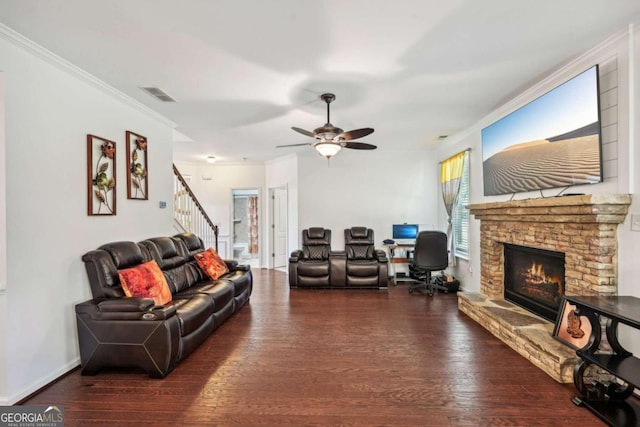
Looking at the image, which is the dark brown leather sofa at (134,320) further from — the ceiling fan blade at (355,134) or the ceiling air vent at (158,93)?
the ceiling fan blade at (355,134)

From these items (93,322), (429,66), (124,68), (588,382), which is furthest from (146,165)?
(588,382)

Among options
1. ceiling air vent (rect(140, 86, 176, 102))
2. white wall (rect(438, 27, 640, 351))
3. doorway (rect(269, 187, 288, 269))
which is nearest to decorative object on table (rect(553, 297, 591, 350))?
white wall (rect(438, 27, 640, 351))

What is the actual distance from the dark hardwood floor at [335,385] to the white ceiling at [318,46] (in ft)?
9.02

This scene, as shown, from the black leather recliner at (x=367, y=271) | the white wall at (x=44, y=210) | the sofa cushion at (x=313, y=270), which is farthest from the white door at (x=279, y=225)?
the white wall at (x=44, y=210)

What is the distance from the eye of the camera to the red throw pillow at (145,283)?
2768mm

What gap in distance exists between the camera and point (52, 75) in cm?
253

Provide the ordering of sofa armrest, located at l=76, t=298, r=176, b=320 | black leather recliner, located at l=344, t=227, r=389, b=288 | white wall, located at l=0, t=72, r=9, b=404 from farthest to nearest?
black leather recliner, located at l=344, t=227, r=389, b=288 < sofa armrest, located at l=76, t=298, r=176, b=320 < white wall, located at l=0, t=72, r=9, b=404

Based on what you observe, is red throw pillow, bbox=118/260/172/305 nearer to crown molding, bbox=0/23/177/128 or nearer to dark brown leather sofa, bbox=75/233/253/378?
dark brown leather sofa, bbox=75/233/253/378

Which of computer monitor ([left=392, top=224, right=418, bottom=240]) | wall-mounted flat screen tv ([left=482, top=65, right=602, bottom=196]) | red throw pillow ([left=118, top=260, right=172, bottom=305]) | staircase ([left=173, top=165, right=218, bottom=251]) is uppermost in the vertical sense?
wall-mounted flat screen tv ([left=482, top=65, right=602, bottom=196])

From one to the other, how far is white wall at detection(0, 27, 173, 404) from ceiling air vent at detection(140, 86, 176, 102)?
0.37 meters

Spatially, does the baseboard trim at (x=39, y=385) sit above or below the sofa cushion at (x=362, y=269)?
below

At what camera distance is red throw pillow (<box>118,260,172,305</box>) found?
2768mm

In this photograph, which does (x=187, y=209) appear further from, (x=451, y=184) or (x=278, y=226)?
(x=451, y=184)

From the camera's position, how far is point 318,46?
7.68 feet
